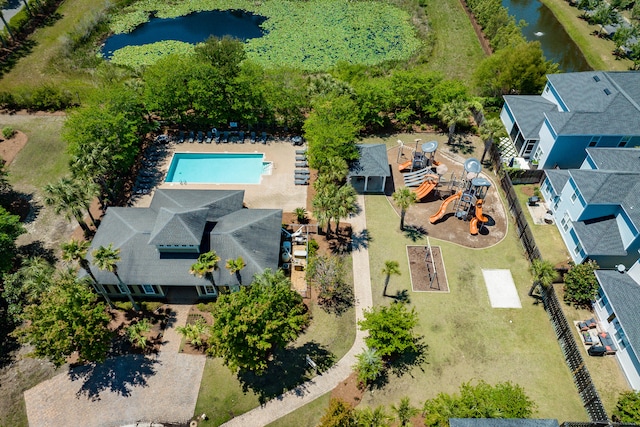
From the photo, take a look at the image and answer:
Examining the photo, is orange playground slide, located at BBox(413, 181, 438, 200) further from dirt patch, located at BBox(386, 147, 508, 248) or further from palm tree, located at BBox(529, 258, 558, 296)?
palm tree, located at BBox(529, 258, 558, 296)

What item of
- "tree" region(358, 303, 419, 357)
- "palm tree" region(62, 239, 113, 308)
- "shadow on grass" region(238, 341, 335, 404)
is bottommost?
"shadow on grass" region(238, 341, 335, 404)

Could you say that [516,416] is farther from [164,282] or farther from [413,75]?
[413,75]

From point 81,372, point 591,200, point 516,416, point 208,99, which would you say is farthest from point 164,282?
point 591,200

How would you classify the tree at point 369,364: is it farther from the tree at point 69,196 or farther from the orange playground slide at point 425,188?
Result: the tree at point 69,196

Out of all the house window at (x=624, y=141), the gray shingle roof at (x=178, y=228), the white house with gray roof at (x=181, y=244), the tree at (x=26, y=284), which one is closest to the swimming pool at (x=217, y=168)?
the white house with gray roof at (x=181, y=244)

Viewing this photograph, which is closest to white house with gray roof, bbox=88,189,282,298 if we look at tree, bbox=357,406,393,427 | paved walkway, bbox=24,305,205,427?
paved walkway, bbox=24,305,205,427

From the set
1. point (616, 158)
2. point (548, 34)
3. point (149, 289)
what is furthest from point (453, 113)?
point (548, 34)
